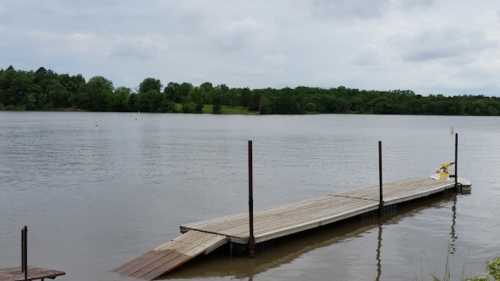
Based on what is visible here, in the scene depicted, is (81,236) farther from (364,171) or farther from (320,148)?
(320,148)

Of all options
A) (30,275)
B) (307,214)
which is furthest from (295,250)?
(30,275)

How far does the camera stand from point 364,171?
30.5m

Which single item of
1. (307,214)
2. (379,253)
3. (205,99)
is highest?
(205,99)

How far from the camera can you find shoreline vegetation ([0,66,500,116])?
14500 cm

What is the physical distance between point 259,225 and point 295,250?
40.9 inches

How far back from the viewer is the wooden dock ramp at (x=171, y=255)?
11023 millimetres

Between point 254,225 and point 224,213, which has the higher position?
point 254,225

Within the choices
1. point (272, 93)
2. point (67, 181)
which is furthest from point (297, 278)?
point (272, 93)

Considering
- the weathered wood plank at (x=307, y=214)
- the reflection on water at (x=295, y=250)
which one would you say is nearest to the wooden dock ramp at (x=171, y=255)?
the reflection on water at (x=295, y=250)

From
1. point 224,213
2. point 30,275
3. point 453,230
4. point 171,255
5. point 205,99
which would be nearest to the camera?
point 30,275

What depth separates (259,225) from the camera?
44.1 feet

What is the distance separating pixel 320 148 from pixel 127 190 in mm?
25560

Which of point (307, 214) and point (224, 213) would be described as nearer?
point (307, 214)

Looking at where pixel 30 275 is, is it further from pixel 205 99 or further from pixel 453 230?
pixel 205 99
